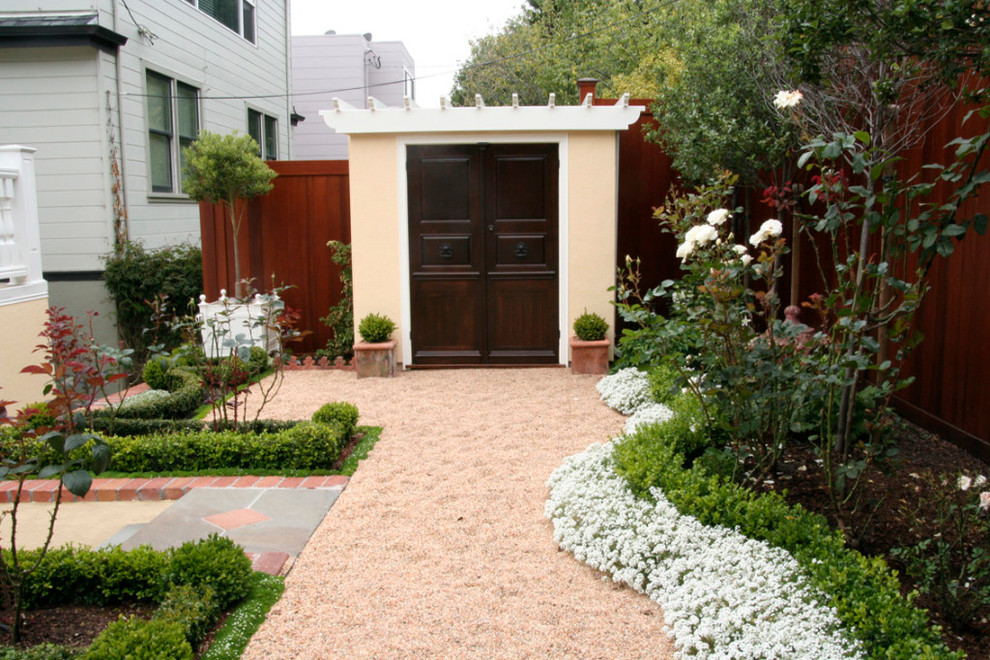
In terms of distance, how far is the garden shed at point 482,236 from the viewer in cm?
793

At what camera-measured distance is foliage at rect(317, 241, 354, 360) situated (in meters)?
8.52

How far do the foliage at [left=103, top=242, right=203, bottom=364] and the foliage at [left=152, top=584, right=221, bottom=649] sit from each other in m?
6.54

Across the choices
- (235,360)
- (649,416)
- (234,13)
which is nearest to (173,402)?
(235,360)

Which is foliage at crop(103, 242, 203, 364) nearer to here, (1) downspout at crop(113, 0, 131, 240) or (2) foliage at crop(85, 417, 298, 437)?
(1) downspout at crop(113, 0, 131, 240)

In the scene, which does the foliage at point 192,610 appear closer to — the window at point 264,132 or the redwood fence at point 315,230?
the redwood fence at point 315,230

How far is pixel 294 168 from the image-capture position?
29.4 feet

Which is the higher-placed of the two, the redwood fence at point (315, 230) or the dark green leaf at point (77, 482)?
→ the redwood fence at point (315, 230)

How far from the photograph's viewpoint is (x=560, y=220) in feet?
26.3

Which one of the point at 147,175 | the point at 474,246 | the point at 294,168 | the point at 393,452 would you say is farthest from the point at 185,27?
the point at 393,452

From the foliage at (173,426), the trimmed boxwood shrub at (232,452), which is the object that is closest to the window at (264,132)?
the foliage at (173,426)

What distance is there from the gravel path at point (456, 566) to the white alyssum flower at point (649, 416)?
0.22 m

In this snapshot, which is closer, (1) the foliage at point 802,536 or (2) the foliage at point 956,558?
(1) the foliage at point 802,536

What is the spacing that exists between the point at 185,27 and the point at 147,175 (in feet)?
8.18

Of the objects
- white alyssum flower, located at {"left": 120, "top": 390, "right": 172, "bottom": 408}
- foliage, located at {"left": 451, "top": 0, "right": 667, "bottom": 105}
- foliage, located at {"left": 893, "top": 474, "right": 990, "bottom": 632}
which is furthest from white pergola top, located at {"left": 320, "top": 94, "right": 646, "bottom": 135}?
foliage, located at {"left": 451, "top": 0, "right": 667, "bottom": 105}
